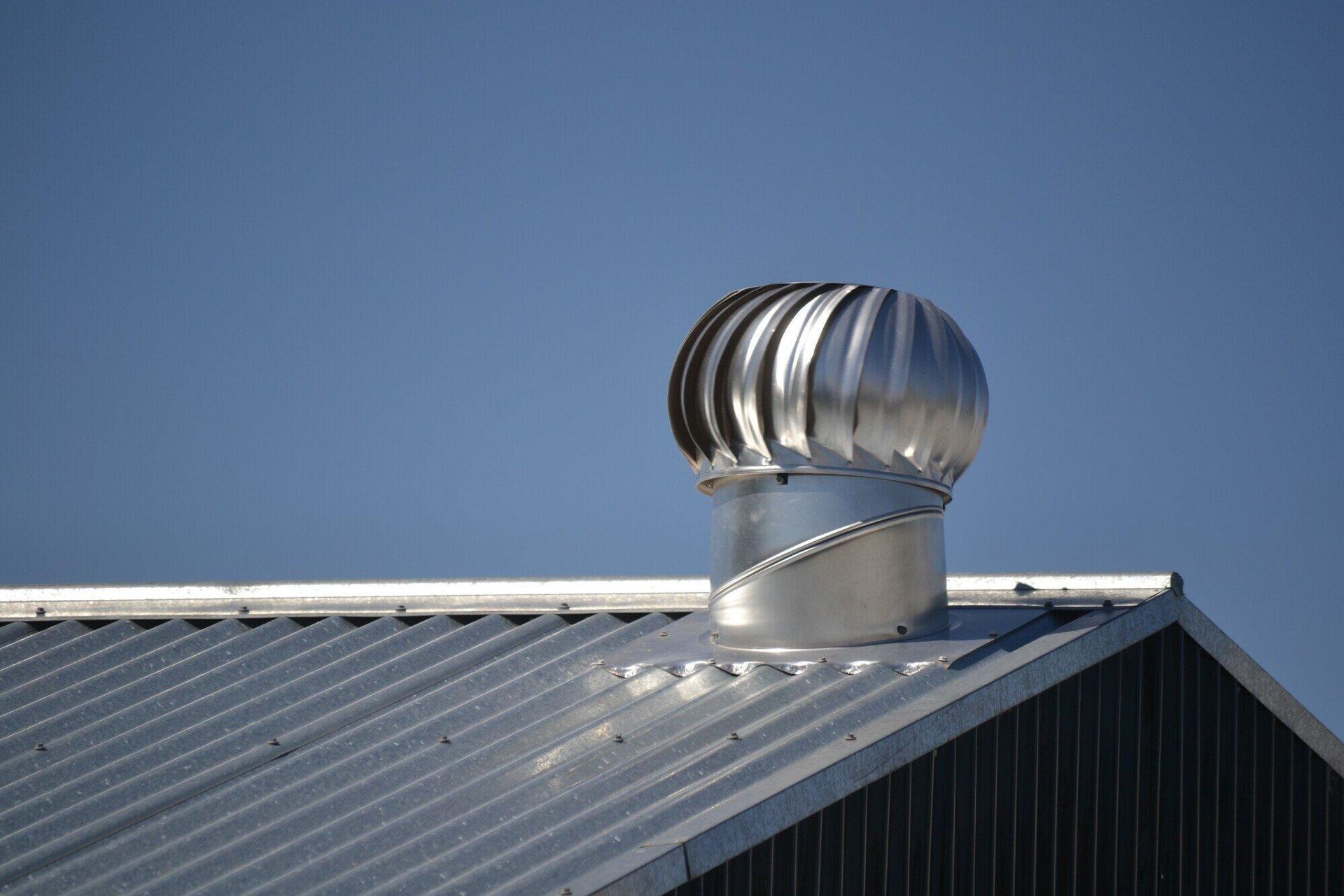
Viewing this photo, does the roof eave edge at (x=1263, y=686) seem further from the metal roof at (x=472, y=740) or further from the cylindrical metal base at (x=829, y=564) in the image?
the cylindrical metal base at (x=829, y=564)

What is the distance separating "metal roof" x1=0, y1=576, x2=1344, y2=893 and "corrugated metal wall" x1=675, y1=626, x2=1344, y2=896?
0.51 ft

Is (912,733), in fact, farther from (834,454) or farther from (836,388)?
(836,388)

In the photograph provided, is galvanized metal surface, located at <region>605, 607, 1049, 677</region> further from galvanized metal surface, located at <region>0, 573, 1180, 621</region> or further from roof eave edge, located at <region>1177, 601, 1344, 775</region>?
roof eave edge, located at <region>1177, 601, 1344, 775</region>

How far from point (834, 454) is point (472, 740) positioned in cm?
191

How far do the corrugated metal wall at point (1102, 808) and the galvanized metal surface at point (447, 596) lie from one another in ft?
1.74

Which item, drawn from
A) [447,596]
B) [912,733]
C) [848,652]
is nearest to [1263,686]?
[848,652]

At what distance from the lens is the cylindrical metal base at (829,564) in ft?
19.9

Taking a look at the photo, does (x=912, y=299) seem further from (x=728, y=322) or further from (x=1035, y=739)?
(x=1035, y=739)

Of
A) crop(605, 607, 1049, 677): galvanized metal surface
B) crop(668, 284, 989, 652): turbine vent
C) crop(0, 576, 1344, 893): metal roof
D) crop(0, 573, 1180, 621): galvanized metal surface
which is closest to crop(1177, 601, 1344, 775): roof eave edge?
crop(0, 576, 1344, 893): metal roof

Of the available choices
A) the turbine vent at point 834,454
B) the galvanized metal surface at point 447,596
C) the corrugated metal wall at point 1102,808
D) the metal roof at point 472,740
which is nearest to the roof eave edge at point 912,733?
the metal roof at point 472,740

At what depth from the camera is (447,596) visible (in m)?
8.42

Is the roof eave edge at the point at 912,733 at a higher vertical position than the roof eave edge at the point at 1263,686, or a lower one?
higher

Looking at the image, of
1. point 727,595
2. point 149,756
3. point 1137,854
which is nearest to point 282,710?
point 149,756

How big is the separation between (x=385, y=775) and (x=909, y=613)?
90.6 inches
